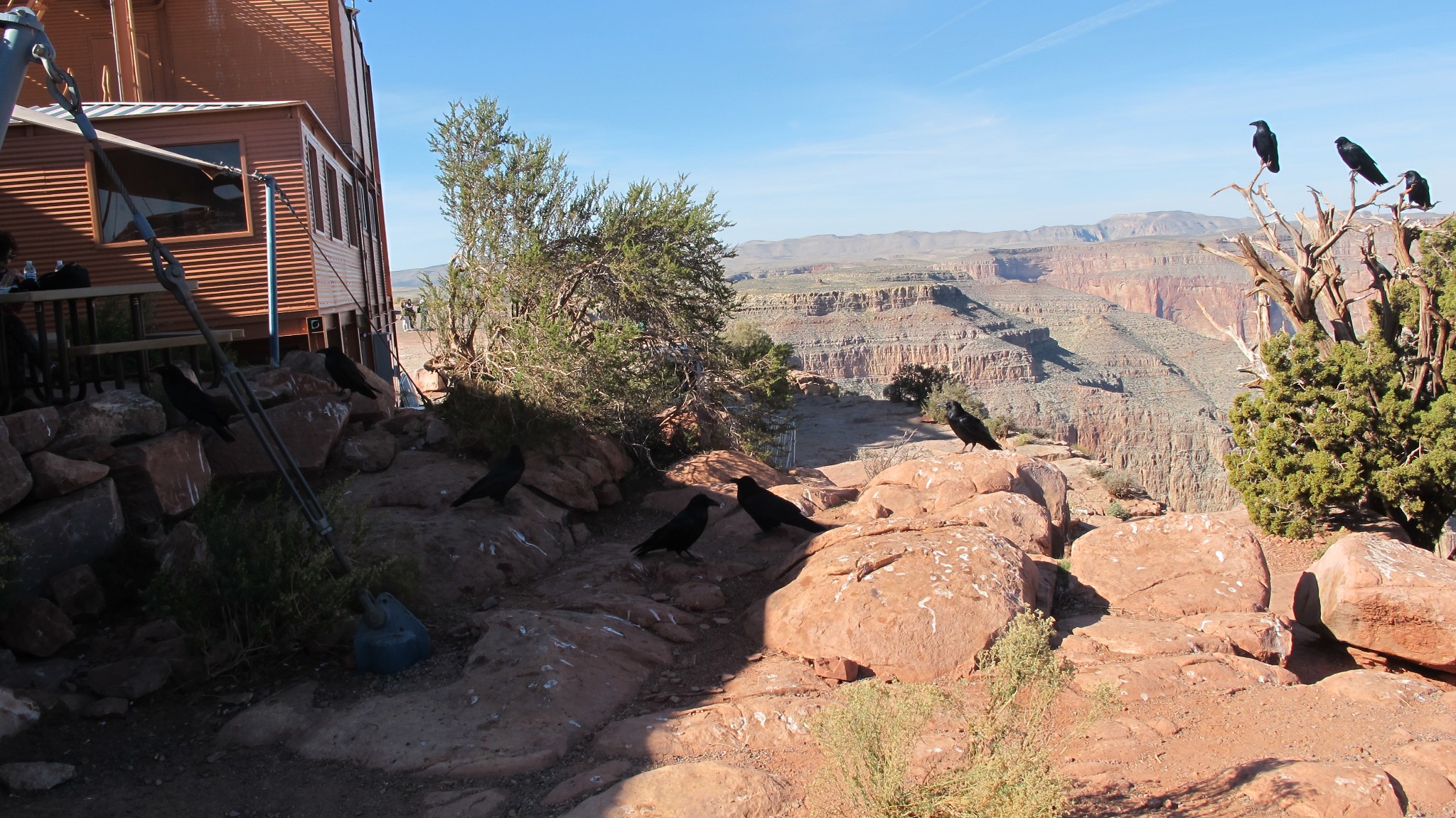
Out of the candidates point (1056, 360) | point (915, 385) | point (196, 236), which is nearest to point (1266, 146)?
point (196, 236)

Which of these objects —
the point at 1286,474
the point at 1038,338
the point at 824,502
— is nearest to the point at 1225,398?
the point at 1038,338

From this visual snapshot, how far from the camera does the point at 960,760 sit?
12.5ft

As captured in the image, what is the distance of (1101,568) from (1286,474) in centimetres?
510

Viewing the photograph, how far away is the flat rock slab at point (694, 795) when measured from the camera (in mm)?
3645

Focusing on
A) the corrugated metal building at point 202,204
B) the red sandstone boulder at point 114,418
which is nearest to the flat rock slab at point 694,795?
the red sandstone boulder at point 114,418

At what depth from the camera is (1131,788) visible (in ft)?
13.0

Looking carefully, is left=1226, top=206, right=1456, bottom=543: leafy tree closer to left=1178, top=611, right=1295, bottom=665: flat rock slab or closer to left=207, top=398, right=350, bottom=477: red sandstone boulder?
left=1178, top=611, right=1295, bottom=665: flat rock slab

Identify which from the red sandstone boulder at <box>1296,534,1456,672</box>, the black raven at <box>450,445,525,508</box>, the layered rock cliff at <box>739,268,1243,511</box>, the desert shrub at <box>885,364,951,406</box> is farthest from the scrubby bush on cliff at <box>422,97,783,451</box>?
the layered rock cliff at <box>739,268,1243,511</box>

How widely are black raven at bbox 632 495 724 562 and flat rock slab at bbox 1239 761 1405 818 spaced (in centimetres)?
411

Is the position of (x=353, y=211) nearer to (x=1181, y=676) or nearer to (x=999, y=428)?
(x=1181, y=676)

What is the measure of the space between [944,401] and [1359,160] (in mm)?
16215

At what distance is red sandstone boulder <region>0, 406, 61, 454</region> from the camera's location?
5793 millimetres

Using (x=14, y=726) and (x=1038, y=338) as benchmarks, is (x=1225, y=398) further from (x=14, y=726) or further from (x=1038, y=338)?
(x=14, y=726)

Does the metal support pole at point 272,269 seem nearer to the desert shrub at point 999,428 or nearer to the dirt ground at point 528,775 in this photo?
the dirt ground at point 528,775
